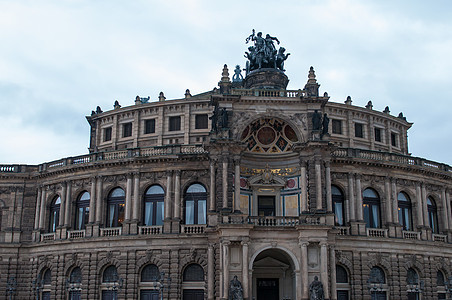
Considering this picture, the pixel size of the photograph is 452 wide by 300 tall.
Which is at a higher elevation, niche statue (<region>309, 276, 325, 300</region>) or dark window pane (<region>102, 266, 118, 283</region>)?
dark window pane (<region>102, 266, 118, 283</region>)

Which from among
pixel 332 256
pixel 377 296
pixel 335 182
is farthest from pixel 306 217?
pixel 377 296

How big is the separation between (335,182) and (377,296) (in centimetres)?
1017

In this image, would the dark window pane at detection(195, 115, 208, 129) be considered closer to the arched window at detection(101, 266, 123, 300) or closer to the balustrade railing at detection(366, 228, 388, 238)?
the arched window at detection(101, 266, 123, 300)

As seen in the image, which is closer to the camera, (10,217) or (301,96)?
(301,96)

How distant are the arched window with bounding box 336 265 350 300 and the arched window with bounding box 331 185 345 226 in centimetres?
398

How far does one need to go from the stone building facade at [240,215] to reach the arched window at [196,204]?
0.09 meters

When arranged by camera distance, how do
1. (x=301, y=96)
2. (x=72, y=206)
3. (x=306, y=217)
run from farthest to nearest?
(x=72, y=206) < (x=301, y=96) < (x=306, y=217)

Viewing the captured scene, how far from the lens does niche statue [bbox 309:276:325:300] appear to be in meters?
37.2

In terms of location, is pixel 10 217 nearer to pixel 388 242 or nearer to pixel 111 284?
pixel 111 284

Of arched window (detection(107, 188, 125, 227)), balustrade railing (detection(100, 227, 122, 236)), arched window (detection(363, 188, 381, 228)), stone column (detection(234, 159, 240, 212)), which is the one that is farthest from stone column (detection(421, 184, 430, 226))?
balustrade railing (detection(100, 227, 122, 236))

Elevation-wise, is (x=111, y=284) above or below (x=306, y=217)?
below

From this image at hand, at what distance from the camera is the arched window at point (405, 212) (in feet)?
157

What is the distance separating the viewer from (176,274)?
43.4 metres

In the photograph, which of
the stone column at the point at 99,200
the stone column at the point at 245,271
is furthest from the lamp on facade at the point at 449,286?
the stone column at the point at 99,200
